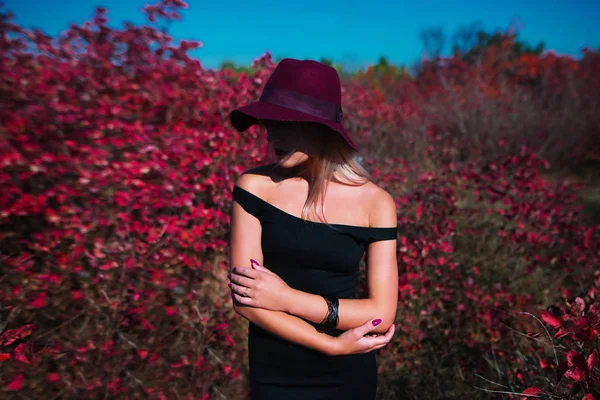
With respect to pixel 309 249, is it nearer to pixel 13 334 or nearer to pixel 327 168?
pixel 327 168

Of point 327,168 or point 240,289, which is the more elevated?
point 327,168

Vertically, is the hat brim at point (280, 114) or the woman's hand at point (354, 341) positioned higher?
the hat brim at point (280, 114)

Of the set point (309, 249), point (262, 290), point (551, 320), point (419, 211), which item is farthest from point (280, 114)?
point (419, 211)

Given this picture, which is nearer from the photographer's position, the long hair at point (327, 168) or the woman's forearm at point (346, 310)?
the woman's forearm at point (346, 310)

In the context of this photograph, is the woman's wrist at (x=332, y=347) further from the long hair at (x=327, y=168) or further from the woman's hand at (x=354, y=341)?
the long hair at (x=327, y=168)

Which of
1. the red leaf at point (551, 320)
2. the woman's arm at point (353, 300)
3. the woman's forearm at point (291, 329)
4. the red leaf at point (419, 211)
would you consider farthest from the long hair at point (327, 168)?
the red leaf at point (419, 211)

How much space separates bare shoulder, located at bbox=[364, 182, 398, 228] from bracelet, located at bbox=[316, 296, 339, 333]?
33 centimetres

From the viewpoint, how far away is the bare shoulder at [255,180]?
160cm

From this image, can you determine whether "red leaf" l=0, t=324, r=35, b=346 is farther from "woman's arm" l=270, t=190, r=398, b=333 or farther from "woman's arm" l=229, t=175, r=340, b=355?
"woman's arm" l=270, t=190, r=398, b=333

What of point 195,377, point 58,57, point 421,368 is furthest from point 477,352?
point 58,57

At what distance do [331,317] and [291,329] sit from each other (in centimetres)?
15

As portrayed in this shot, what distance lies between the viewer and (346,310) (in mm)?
1478

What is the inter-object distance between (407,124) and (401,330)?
7.24 m

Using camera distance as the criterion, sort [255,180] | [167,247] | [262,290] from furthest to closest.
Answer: [167,247] → [255,180] → [262,290]
